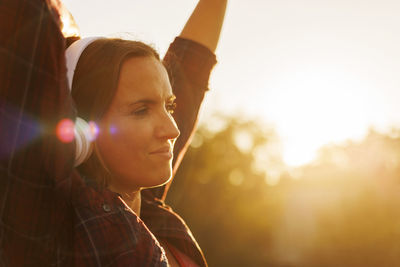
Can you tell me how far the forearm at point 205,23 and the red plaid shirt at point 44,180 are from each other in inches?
48.4

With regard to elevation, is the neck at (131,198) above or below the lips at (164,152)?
below

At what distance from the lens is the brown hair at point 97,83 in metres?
1.74

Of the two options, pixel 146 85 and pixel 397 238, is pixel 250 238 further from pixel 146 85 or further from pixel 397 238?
pixel 146 85

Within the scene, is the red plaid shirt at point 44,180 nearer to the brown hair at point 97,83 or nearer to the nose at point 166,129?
the brown hair at point 97,83

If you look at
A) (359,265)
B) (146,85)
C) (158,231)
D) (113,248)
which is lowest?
(359,265)

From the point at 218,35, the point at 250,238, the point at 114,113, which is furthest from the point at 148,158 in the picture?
the point at 250,238

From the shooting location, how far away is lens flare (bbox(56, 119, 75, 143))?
1.21 metres

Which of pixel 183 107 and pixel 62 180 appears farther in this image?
pixel 183 107

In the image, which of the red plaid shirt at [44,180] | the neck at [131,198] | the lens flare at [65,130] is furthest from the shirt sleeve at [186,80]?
the lens flare at [65,130]

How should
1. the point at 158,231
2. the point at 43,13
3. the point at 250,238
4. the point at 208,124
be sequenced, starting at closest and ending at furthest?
the point at 43,13 < the point at 158,231 < the point at 250,238 < the point at 208,124

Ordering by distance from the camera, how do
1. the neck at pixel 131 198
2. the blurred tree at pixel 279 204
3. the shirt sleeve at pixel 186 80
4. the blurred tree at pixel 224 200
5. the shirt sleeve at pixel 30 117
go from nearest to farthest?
the shirt sleeve at pixel 30 117 → the neck at pixel 131 198 → the shirt sleeve at pixel 186 80 → the blurred tree at pixel 279 204 → the blurred tree at pixel 224 200

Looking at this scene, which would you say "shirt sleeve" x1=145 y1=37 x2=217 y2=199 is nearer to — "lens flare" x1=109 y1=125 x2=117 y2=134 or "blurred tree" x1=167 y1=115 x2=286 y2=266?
"lens flare" x1=109 y1=125 x2=117 y2=134

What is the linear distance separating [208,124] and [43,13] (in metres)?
23.6

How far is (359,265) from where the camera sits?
58.9 ft
